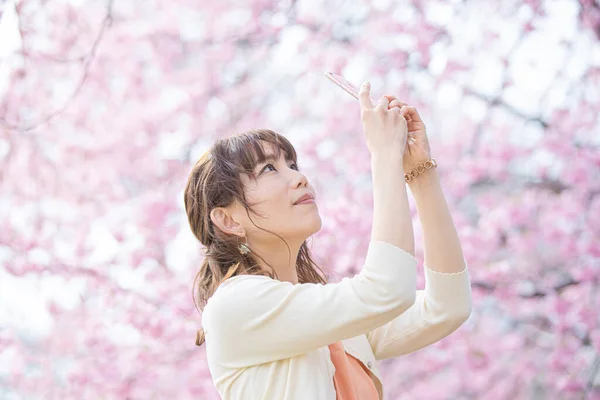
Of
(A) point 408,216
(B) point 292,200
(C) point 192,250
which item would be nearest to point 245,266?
(B) point 292,200

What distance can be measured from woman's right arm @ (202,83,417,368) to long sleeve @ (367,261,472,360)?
217 mm

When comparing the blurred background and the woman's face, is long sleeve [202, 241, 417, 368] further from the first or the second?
the blurred background

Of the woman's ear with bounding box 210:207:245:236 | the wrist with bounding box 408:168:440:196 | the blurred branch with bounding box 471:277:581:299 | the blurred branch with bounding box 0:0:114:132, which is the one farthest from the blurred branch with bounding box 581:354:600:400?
the blurred branch with bounding box 0:0:114:132

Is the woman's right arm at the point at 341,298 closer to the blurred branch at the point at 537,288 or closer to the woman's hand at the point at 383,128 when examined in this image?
the woman's hand at the point at 383,128

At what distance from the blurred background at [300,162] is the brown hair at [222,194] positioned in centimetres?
156

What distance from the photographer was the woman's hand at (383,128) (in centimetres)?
A: 97

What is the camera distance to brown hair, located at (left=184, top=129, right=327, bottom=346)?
3.72 ft

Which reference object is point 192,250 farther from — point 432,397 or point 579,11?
point 579,11

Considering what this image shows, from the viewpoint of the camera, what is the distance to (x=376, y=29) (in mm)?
2949

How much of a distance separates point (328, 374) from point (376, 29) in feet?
7.03

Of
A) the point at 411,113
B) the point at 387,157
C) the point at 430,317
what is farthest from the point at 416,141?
the point at 430,317

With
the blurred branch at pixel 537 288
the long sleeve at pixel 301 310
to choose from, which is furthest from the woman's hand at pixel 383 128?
the blurred branch at pixel 537 288

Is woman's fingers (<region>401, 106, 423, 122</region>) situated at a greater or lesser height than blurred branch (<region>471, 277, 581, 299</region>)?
greater

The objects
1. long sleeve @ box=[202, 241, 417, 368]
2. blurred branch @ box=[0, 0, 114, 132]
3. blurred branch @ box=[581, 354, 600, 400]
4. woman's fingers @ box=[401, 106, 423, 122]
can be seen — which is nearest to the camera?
long sleeve @ box=[202, 241, 417, 368]
